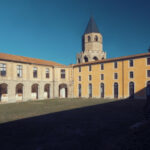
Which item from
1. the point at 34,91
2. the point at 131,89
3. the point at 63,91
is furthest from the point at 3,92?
the point at 131,89

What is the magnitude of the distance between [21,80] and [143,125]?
25558 mm

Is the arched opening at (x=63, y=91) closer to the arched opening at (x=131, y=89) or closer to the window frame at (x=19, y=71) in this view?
the window frame at (x=19, y=71)

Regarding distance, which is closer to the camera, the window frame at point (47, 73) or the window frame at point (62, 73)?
the window frame at point (47, 73)

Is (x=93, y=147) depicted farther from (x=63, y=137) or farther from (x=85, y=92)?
(x=85, y=92)

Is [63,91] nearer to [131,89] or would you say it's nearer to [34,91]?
[34,91]

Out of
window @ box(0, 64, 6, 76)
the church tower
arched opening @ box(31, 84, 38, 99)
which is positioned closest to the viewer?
window @ box(0, 64, 6, 76)

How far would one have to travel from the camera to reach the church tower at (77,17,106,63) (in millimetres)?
49312

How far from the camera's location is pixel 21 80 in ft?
93.6

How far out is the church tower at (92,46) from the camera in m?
49.3

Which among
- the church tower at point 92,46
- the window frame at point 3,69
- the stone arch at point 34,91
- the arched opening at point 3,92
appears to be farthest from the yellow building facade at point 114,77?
the window frame at point 3,69

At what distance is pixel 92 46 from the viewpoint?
49.7 meters

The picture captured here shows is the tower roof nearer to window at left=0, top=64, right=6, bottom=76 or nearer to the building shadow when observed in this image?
window at left=0, top=64, right=6, bottom=76

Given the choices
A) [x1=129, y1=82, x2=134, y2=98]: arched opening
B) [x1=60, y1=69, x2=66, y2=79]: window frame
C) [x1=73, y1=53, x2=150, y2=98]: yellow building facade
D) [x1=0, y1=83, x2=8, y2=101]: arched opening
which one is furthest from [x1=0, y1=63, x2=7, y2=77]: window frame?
[x1=129, y1=82, x2=134, y2=98]: arched opening

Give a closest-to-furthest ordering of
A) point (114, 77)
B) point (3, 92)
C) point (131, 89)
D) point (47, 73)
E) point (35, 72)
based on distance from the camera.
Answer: point (3, 92), point (131, 89), point (35, 72), point (114, 77), point (47, 73)
